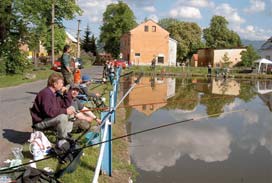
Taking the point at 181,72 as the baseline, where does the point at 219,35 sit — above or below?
above

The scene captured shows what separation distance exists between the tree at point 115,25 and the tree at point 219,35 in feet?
73.8

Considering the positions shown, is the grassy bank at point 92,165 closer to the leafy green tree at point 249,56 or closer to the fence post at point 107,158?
the fence post at point 107,158

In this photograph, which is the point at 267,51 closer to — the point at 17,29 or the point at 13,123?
the point at 17,29

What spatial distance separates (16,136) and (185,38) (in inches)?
3321

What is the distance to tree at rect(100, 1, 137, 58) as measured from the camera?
87188 millimetres

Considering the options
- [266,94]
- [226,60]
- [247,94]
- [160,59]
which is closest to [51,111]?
[247,94]

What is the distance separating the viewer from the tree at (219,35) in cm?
10069

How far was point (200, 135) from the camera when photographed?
1212 centimetres

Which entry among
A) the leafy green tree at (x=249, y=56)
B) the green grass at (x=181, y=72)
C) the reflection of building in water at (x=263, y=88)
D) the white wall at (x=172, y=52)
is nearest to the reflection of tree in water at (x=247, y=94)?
the reflection of building in water at (x=263, y=88)

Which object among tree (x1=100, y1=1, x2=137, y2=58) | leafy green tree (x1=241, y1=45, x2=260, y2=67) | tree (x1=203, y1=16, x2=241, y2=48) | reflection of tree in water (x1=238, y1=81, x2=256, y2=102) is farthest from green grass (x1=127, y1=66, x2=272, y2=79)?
tree (x1=203, y1=16, x2=241, y2=48)

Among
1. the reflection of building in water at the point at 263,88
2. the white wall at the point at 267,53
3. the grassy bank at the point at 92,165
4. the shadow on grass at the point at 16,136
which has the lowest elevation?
the reflection of building in water at the point at 263,88

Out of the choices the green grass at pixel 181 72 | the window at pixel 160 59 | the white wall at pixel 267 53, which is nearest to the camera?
the green grass at pixel 181 72

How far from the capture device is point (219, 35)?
102 metres

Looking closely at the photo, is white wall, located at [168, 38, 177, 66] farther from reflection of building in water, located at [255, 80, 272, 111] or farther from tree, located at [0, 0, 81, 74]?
tree, located at [0, 0, 81, 74]
